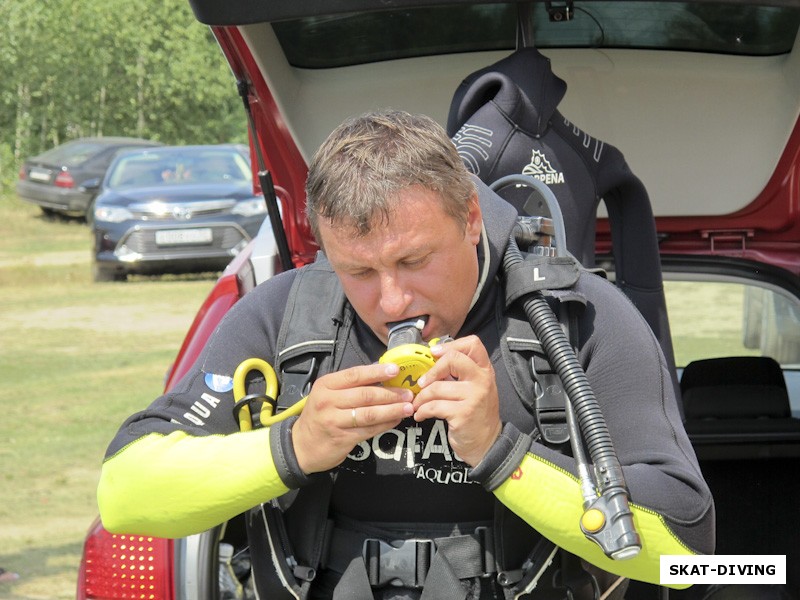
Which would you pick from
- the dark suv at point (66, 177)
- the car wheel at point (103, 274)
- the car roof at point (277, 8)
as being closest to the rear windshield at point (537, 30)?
the car roof at point (277, 8)

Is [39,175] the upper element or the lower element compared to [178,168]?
lower

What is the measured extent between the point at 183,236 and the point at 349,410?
40.9 ft

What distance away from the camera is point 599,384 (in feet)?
6.94

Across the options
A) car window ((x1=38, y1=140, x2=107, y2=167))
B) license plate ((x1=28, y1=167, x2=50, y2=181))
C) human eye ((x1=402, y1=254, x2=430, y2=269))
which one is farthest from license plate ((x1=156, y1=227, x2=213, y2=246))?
human eye ((x1=402, y1=254, x2=430, y2=269))

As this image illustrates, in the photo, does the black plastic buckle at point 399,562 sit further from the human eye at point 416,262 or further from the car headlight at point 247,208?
the car headlight at point 247,208

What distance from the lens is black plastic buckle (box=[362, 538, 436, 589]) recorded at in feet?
7.13

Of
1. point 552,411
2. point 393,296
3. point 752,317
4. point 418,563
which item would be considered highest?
point 393,296

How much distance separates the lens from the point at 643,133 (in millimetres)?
3689

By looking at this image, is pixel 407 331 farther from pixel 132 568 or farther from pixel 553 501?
pixel 132 568

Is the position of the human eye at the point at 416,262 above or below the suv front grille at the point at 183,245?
above

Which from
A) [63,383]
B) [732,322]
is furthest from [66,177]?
[732,322]

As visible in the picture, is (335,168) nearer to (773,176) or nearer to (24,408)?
(773,176)

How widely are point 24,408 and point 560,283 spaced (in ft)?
21.9

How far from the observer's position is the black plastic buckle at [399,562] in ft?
7.13
